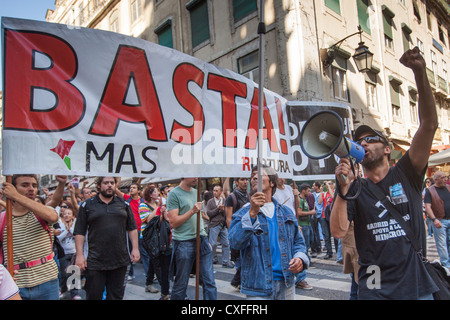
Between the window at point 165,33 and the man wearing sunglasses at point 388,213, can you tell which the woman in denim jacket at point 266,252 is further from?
the window at point 165,33

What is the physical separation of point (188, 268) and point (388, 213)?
263 centimetres

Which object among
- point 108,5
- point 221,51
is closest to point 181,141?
point 221,51

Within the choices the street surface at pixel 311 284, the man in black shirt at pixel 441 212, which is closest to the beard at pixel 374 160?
the street surface at pixel 311 284

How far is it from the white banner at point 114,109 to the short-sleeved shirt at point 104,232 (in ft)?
4.05

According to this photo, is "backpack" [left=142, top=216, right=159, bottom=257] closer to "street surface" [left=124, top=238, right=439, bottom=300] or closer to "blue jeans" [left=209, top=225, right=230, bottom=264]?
"street surface" [left=124, top=238, right=439, bottom=300]

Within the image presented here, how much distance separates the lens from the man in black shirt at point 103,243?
3.62 meters

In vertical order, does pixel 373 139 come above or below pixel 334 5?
below

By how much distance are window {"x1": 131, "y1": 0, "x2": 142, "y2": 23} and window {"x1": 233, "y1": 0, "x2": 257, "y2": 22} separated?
817 cm

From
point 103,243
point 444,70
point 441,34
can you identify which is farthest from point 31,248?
point 441,34

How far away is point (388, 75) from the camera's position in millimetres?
16453

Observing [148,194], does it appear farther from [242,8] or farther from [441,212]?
Result: [242,8]

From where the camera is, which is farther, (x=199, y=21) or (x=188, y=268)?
(x=199, y=21)

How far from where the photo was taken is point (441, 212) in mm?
6285

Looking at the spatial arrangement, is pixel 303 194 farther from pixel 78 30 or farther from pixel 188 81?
pixel 78 30
